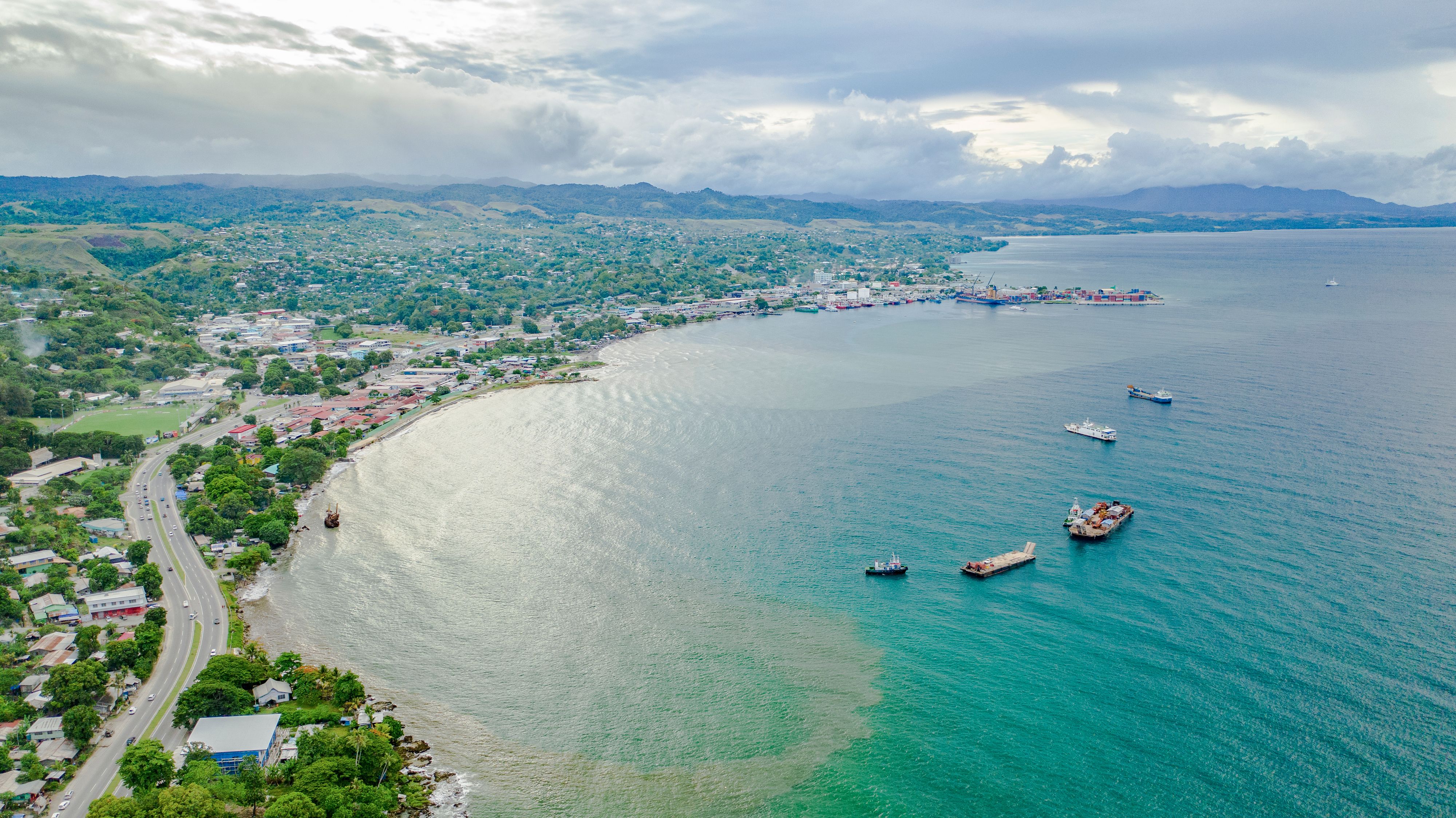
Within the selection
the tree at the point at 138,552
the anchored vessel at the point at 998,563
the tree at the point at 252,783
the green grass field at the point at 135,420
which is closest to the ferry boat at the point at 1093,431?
the anchored vessel at the point at 998,563

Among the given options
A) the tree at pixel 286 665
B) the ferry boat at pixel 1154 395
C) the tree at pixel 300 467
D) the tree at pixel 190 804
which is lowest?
the tree at pixel 286 665

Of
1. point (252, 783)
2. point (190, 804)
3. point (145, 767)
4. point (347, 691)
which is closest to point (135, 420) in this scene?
point (347, 691)

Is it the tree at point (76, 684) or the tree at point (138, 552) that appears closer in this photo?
the tree at point (76, 684)

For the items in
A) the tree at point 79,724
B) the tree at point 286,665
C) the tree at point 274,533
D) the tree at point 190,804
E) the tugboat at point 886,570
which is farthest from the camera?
the tree at point 274,533

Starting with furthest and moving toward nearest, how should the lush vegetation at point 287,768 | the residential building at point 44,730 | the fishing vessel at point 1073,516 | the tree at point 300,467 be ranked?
the tree at point 300,467 → the fishing vessel at point 1073,516 → the residential building at point 44,730 → the lush vegetation at point 287,768

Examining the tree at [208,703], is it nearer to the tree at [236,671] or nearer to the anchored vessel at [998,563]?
the tree at [236,671]

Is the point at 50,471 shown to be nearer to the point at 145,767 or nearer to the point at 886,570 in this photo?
the point at 145,767

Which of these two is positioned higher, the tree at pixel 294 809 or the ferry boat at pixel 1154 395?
the ferry boat at pixel 1154 395
